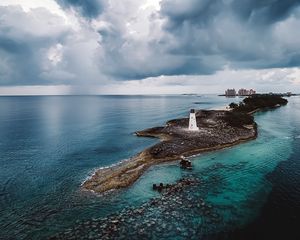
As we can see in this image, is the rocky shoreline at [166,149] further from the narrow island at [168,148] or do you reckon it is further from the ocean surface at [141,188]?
the ocean surface at [141,188]

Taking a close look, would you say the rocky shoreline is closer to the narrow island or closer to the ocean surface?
the narrow island

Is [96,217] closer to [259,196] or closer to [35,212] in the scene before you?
[35,212]

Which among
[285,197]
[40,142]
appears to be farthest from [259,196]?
[40,142]

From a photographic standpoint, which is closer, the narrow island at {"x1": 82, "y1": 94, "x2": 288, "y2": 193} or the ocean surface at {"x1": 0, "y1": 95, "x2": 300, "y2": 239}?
the ocean surface at {"x1": 0, "y1": 95, "x2": 300, "y2": 239}

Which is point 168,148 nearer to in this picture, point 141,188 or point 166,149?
point 166,149

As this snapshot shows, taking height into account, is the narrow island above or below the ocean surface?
above

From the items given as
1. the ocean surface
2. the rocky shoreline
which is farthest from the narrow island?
the ocean surface

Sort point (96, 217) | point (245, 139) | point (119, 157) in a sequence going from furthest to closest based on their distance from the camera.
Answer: point (245, 139) → point (119, 157) → point (96, 217)

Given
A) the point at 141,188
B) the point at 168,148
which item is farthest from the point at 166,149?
the point at 141,188
